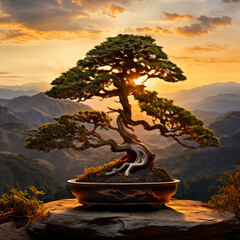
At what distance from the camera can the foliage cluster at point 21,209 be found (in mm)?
8812

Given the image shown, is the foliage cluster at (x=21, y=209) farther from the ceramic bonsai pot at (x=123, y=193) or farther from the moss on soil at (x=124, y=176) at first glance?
the moss on soil at (x=124, y=176)

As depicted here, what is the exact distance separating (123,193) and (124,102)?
2.75 metres

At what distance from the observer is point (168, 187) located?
352 inches

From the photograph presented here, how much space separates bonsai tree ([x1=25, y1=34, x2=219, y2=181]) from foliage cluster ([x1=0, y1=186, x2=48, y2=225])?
4.50 ft

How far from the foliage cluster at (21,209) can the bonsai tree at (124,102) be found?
54.0 inches

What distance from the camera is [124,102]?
10.2m

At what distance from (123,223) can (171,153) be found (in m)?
63.9

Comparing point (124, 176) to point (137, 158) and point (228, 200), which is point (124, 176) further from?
point (228, 200)

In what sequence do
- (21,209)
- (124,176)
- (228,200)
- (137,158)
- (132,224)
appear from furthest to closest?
(137,158) < (228,200) < (124,176) < (21,209) < (132,224)

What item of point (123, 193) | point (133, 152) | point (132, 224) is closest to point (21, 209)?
point (123, 193)

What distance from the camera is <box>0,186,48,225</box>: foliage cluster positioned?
8812 mm

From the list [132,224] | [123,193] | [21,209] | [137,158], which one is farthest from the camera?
[137,158]

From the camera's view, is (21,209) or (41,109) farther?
(41,109)

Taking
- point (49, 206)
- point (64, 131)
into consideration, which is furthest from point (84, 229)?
point (64, 131)
